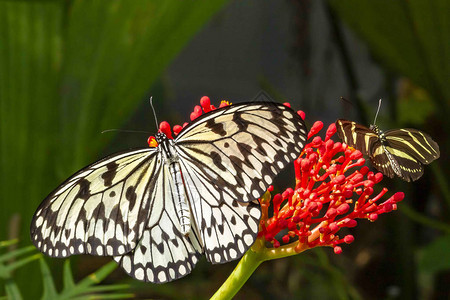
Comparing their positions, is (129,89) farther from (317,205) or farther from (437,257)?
(437,257)

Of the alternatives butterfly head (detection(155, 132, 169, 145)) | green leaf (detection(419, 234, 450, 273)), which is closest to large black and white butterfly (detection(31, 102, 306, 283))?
butterfly head (detection(155, 132, 169, 145))

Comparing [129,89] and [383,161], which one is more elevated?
[129,89]

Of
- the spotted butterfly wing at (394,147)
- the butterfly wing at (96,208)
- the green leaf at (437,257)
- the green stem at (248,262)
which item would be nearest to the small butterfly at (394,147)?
the spotted butterfly wing at (394,147)

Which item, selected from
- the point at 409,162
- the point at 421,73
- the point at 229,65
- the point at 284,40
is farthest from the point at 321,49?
the point at 409,162

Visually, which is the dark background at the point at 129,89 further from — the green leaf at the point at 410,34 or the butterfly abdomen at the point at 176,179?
the butterfly abdomen at the point at 176,179

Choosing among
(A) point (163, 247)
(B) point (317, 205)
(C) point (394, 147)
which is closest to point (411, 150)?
(C) point (394, 147)

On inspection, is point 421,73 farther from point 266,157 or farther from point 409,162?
point 266,157
